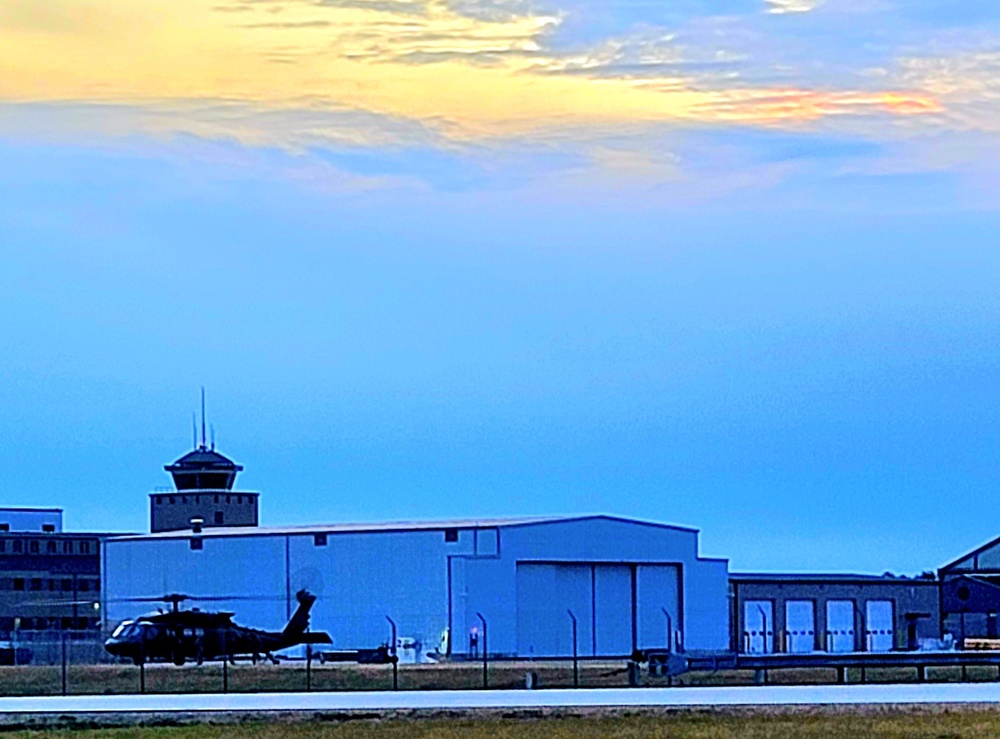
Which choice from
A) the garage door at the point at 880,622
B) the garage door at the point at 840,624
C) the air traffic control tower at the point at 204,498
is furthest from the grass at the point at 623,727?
the air traffic control tower at the point at 204,498

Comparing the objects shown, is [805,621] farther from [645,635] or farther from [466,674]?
[466,674]

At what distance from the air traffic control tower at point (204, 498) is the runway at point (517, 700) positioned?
217ft

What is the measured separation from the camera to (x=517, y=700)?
4356 centimetres

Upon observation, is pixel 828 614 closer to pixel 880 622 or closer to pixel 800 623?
pixel 800 623

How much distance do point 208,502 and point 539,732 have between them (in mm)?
82472

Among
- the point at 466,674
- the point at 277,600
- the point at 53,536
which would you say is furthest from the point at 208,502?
the point at 466,674

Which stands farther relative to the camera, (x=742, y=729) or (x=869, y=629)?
(x=869, y=629)

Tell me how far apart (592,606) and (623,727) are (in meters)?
46.8

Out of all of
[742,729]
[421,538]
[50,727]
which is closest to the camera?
[742,729]

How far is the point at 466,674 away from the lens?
63.9m

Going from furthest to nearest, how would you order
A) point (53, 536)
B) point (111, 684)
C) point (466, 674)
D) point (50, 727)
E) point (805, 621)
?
point (53, 536) < point (805, 621) < point (466, 674) < point (111, 684) < point (50, 727)

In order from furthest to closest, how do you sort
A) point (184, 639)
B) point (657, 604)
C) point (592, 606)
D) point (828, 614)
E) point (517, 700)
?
point (828, 614), point (657, 604), point (592, 606), point (184, 639), point (517, 700)

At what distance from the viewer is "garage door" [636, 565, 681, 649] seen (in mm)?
82812

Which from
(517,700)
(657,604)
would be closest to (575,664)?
(517,700)
